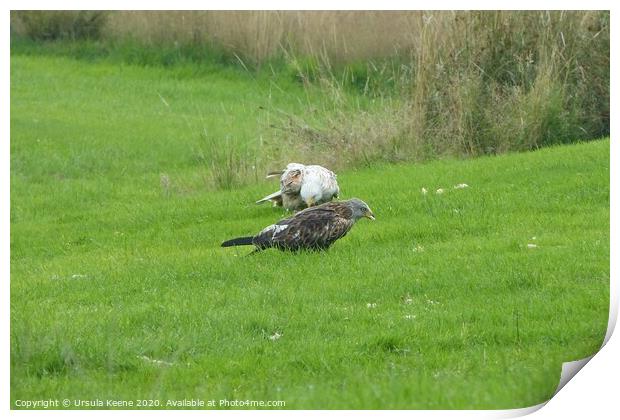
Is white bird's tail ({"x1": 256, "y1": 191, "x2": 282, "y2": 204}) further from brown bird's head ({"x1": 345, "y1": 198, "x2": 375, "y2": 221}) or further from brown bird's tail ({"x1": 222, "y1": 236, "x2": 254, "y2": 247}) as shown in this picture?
brown bird's tail ({"x1": 222, "y1": 236, "x2": 254, "y2": 247})

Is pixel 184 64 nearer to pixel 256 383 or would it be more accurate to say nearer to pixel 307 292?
pixel 307 292

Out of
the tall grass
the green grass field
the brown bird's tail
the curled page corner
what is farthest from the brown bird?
the tall grass

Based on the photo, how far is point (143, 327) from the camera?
8898mm

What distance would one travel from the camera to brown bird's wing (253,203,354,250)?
35.0ft

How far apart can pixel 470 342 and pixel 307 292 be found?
5.92ft

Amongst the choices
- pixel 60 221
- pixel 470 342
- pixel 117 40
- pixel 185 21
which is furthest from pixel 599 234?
pixel 117 40

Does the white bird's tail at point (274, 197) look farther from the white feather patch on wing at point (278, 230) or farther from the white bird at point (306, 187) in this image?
the white feather patch on wing at point (278, 230)

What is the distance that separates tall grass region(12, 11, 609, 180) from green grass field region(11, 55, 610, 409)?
36.8 inches

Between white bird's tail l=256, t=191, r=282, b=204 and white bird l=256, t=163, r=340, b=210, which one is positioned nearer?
white bird l=256, t=163, r=340, b=210

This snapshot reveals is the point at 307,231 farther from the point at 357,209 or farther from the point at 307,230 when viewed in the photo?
the point at 357,209

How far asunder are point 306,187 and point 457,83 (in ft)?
15.9

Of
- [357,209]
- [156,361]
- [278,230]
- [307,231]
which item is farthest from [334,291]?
[156,361]

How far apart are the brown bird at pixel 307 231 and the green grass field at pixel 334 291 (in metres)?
0.13

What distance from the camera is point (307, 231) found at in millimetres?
10680
